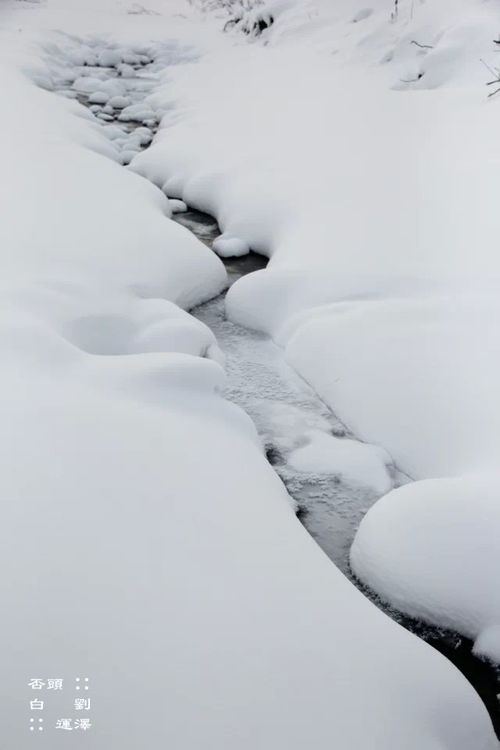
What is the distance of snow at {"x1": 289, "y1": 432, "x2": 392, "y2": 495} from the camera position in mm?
1977

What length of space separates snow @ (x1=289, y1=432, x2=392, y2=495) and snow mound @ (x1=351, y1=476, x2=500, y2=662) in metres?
0.30

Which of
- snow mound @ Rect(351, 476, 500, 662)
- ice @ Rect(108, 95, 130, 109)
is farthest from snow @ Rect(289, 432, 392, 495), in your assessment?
ice @ Rect(108, 95, 130, 109)

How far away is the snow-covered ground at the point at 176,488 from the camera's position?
1.06m

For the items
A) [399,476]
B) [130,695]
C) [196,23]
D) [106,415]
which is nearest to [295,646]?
[130,695]

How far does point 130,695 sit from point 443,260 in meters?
2.19

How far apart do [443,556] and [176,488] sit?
61cm

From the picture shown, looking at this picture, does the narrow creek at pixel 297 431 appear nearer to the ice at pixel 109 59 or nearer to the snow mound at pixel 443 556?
the snow mound at pixel 443 556

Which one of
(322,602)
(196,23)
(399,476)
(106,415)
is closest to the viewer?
(322,602)

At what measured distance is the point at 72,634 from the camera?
42.4 inches

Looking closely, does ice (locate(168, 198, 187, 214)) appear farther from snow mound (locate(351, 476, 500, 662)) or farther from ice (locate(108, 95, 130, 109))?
ice (locate(108, 95, 130, 109))

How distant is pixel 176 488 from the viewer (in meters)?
1.49

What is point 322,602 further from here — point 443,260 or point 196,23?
point 196,23

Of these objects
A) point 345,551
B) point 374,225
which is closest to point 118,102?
point 374,225

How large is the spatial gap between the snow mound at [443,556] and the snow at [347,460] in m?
0.30
